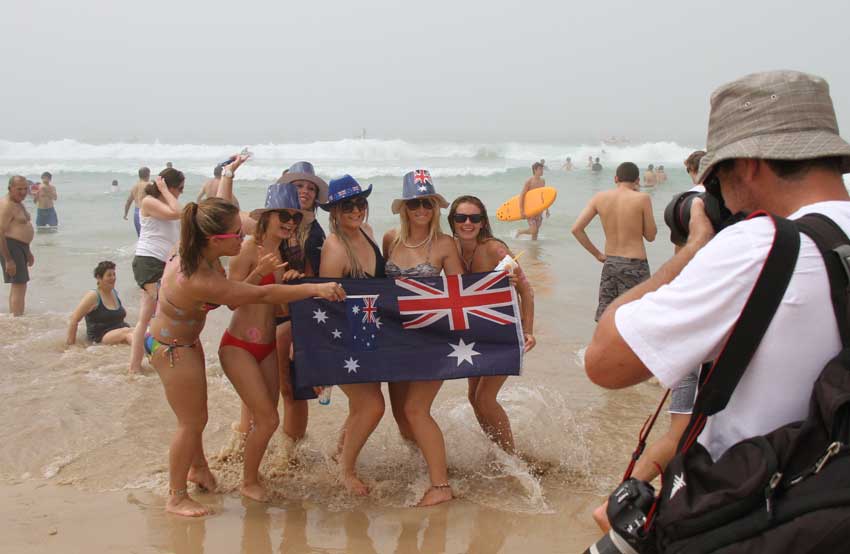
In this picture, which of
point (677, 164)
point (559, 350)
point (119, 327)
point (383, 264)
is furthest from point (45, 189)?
point (677, 164)

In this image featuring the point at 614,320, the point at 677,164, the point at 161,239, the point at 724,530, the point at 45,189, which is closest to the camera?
the point at 724,530

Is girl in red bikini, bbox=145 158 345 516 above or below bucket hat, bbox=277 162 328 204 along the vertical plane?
below

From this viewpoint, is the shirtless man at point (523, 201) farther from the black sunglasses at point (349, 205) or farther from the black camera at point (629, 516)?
the black camera at point (629, 516)

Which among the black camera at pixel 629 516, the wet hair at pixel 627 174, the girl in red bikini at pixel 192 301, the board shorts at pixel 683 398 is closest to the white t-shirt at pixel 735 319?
the black camera at pixel 629 516

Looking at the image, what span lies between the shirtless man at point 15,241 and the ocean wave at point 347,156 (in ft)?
99.7

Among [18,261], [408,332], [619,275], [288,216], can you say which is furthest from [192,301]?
[18,261]

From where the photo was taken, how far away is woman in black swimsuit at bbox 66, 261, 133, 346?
888 cm

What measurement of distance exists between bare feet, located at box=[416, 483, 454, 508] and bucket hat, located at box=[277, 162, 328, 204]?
209cm

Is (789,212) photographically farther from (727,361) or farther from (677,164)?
(677,164)

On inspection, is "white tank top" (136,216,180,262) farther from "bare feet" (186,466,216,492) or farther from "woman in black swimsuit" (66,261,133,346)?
"bare feet" (186,466,216,492)

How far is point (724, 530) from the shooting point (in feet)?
5.26

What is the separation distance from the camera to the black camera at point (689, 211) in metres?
1.99

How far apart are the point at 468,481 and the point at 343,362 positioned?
1.12m

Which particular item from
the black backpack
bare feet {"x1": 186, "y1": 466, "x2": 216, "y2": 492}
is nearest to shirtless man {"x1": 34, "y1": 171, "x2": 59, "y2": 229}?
bare feet {"x1": 186, "y1": 466, "x2": 216, "y2": 492}
